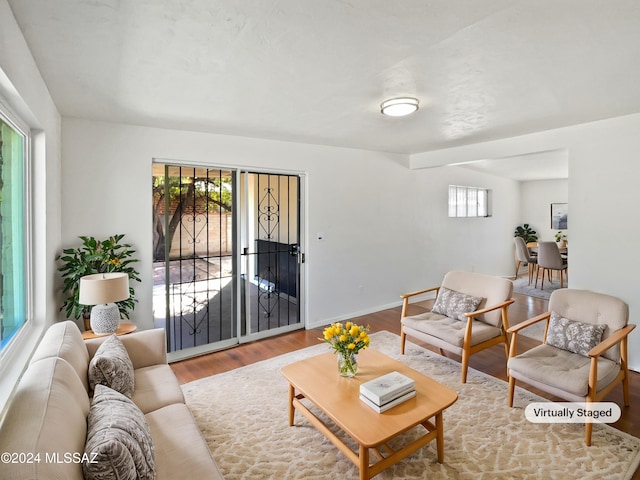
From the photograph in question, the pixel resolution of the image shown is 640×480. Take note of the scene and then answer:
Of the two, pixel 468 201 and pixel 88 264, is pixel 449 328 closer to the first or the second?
pixel 88 264

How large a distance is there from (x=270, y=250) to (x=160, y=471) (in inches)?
120

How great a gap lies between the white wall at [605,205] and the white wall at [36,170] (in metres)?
4.59

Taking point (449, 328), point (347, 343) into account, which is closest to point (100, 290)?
point (347, 343)

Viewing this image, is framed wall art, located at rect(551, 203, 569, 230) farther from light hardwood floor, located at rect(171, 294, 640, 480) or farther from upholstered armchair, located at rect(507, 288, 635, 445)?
upholstered armchair, located at rect(507, 288, 635, 445)

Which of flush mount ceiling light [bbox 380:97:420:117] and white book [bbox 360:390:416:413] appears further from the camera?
flush mount ceiling light [bbox 380:97:420:117]

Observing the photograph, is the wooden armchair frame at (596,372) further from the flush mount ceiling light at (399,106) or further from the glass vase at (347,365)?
the flush mount ceiling light at (399,106)

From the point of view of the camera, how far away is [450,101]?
284 centimetres

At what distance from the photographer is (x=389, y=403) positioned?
6.75 feet

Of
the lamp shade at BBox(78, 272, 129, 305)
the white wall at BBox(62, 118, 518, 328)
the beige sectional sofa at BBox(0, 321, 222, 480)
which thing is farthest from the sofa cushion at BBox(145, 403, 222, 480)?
the white wall at BBox(62, 118, 518, 328)

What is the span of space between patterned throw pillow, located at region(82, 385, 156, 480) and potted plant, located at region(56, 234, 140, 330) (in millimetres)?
1707

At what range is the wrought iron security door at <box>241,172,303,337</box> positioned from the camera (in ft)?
13.8

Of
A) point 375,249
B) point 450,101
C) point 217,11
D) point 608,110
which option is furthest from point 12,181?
point 608,110

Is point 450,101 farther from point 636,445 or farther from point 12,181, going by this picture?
point 12,181

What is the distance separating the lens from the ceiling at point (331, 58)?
5.13 feet
